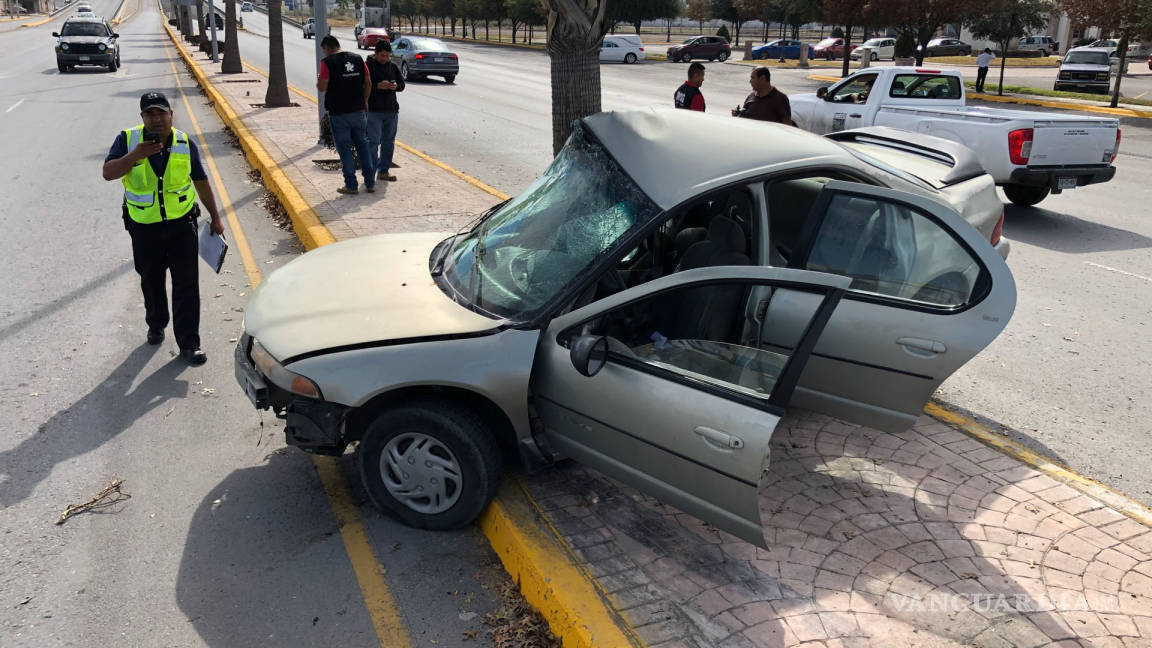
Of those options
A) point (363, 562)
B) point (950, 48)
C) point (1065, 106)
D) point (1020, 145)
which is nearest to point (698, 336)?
point (363, 562)

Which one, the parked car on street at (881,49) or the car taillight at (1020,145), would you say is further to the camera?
the parked car on street at (881,49)

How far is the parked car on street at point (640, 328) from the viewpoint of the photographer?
11.9ft

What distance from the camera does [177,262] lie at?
6.03 metres

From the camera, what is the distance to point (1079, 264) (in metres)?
8.83

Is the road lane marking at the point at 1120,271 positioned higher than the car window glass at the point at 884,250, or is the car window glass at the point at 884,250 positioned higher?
the car window glass at the point at 884,250

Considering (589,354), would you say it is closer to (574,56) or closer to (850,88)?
(574,56)

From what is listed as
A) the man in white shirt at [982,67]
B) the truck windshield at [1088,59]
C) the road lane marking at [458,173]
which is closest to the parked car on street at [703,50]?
the truck windshield at [1088,59]

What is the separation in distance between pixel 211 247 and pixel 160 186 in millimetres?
516

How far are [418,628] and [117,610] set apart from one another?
1242mm

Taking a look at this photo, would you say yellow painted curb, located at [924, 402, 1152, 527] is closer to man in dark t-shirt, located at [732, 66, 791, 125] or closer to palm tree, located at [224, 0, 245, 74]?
man in dark t-shirt, located at [732, 66, 791, 125]

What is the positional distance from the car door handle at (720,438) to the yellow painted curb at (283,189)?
5498mm

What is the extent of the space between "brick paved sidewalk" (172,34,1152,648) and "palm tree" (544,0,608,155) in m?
2.92

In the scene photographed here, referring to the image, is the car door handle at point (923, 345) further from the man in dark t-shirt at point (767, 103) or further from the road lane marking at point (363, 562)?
the man in dark t-shirt at point (767, 103)

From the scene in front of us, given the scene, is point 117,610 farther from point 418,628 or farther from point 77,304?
point 77,304
